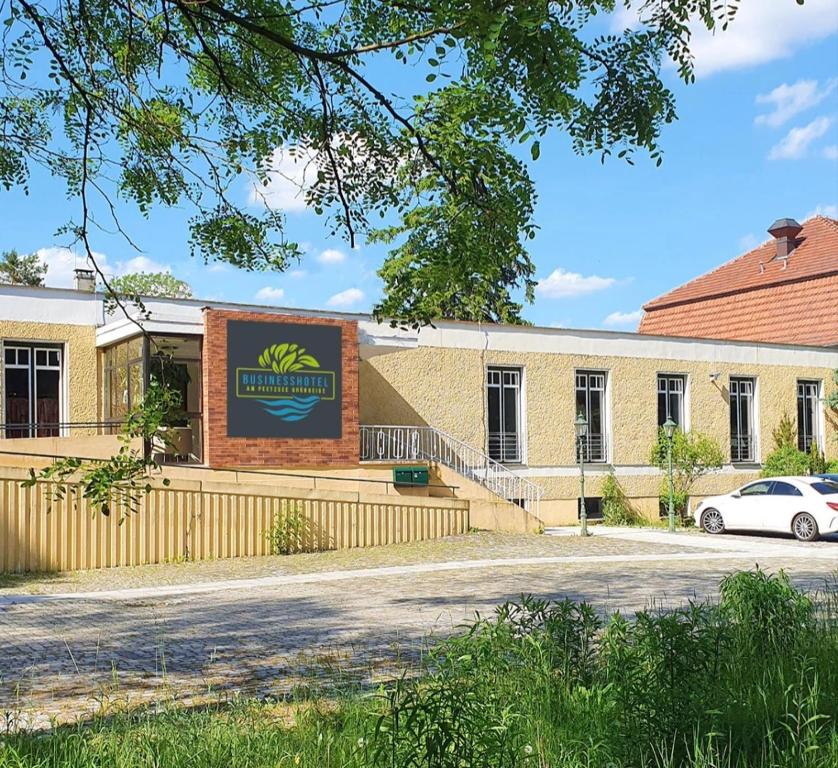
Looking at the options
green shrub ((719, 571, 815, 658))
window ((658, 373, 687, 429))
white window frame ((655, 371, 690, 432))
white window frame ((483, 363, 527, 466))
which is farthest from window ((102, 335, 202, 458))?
green shrub ((719, 571, 815, 658))

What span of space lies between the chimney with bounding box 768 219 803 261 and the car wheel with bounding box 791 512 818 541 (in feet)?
62.3

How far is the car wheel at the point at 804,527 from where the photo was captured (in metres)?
22.6

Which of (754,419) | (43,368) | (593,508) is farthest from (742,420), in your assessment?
(43,368)

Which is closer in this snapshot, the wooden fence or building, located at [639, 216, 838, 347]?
the wooden fence

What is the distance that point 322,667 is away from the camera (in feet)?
28.0

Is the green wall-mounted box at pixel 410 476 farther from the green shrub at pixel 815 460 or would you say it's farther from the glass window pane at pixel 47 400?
the green shrub at pixel 815 460

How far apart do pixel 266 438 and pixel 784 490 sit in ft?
35.9

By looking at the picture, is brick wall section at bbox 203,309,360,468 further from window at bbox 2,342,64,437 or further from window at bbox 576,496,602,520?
window at bbox 576,496,602,520

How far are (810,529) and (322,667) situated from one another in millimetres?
16606

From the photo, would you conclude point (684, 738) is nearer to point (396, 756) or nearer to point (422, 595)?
point (396, 756)

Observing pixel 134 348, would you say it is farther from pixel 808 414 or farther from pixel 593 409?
pixel 808 414

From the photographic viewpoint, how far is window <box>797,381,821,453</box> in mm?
33812

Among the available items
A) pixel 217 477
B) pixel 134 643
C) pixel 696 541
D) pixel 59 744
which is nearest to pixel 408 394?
Result: pixel 217 477

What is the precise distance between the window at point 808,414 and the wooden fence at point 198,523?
15.7 m
